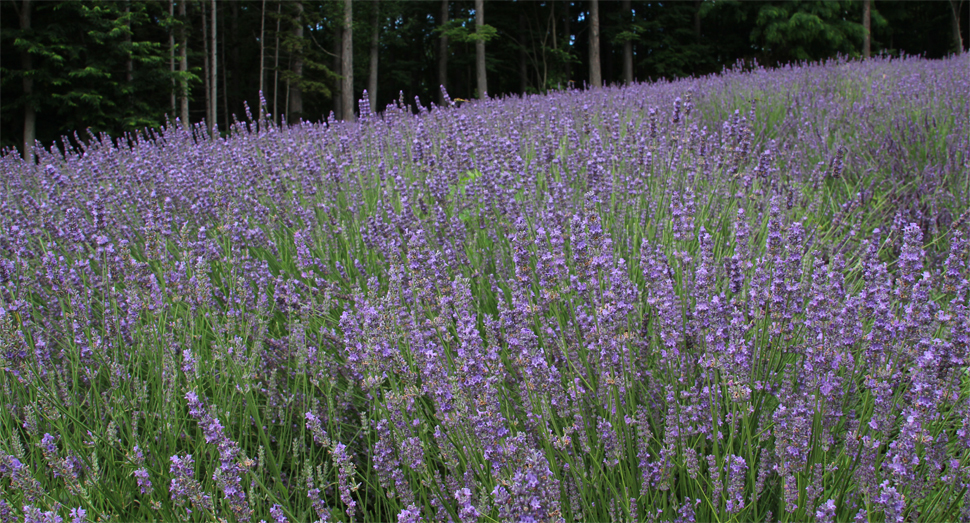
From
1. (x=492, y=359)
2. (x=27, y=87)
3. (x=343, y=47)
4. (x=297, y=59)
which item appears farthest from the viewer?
(x=297, y=59)

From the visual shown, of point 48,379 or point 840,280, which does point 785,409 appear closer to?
point 840,280

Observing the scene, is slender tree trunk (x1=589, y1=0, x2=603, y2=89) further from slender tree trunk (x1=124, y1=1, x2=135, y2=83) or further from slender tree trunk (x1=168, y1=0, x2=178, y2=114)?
slender tree trunk (x1=124, y1=1, x2=135, y2=83)

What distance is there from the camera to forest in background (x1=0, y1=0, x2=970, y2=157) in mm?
12078

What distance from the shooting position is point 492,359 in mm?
1419

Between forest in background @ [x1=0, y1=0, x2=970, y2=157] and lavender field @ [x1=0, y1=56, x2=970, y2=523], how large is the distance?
251 centimetres

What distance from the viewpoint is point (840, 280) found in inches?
60.2

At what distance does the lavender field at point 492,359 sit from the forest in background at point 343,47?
2506mm

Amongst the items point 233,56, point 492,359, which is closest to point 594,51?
point 233,56

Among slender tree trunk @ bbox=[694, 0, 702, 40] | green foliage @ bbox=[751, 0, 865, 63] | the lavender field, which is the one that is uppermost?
slender tree trunk @ bbox=[694, 0, 702, 40]

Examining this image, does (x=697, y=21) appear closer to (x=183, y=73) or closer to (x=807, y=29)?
(x=807, y=29)

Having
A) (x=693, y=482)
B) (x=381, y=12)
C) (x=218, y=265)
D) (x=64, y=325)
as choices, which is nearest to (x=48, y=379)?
(x=64, y=325)

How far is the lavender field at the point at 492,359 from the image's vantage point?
4.13 feet

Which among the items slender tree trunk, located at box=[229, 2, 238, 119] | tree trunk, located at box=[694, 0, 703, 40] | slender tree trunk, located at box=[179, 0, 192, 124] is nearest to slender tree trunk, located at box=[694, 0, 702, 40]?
tree trunk, located at box=[694, 0, 703, 40]

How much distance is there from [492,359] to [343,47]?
14.6 metres
